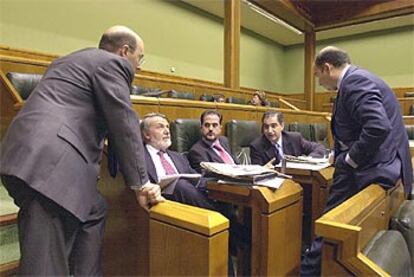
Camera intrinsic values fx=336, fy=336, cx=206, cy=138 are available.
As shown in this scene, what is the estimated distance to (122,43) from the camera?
50.5 inches

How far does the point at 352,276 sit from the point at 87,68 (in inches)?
40.6

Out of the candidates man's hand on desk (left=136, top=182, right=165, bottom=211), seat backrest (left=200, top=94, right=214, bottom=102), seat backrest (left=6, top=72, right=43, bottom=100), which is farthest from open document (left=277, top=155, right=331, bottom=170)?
seat backrest (left=200, top=94, right=214, bottom=102)

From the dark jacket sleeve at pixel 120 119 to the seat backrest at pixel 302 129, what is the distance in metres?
2.60

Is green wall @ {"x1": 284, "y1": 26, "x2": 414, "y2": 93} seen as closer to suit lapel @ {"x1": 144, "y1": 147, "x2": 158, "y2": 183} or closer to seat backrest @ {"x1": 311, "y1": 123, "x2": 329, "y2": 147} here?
seat backrest @ {"x1": 311, "y1": 123, "x2": 329, "y2": 147}

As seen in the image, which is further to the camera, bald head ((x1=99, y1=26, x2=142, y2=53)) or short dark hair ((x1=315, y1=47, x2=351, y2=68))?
short dark hair ((x1=315, y1=47, x2=351, y2=68))

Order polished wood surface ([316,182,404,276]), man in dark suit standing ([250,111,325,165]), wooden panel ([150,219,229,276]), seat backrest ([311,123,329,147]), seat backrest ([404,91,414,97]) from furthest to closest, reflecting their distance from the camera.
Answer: seat backrest ([404,91,414,97])
seat backrest ([311,123,329,147])
man in dark suit standing ([250,111,325,165])
wooden panel ([150,219,229,276])
polished wood surface ([316,182,404,276])

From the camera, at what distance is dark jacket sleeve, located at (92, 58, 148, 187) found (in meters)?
1.10

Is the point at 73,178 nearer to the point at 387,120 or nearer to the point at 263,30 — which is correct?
the point at 387,120

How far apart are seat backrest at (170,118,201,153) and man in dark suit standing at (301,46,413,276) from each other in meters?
0.92

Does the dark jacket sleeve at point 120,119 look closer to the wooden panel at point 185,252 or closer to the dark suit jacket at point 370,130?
the wooden panel at point 185,252

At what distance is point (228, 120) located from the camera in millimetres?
2770

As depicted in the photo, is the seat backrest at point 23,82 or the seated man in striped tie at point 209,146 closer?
the seated man in striped tie at point 209,146

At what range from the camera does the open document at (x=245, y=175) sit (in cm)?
139

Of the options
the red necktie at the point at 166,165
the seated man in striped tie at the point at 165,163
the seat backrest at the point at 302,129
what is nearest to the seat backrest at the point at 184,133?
the seated man in striped tie at the point at 165,163
